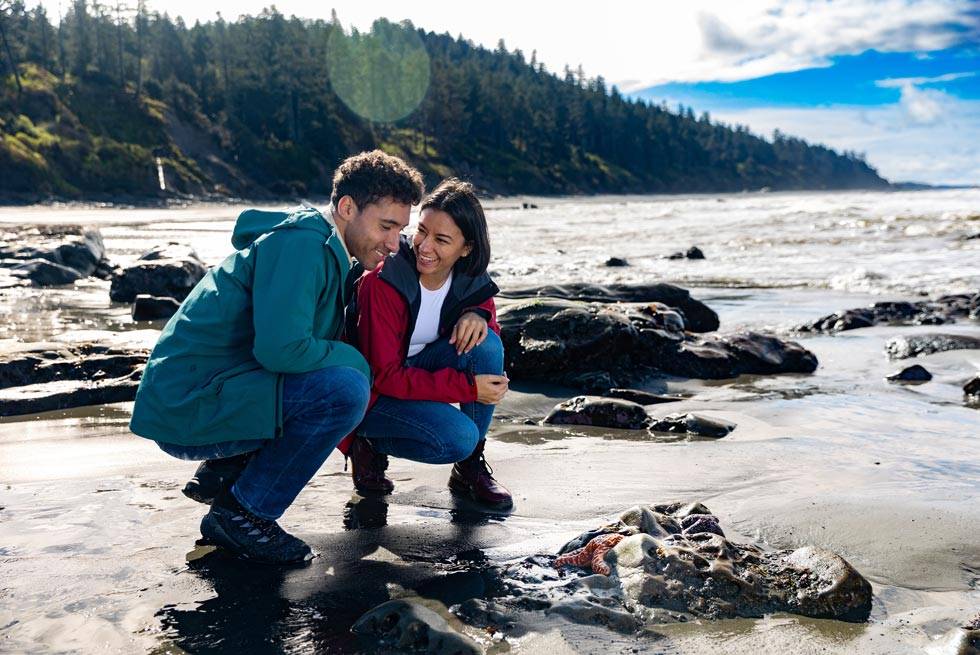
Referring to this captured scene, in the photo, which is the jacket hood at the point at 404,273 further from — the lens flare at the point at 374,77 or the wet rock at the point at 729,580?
the lens flare at the point at 374,77

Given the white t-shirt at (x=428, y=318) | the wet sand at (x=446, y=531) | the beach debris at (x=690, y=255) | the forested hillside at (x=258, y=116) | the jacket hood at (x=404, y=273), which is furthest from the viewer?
the forested hillside at (x=258, y=116)

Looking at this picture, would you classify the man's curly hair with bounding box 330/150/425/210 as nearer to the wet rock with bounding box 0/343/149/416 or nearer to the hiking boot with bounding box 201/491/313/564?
the hiking boot with bounding box 201/491/313/564

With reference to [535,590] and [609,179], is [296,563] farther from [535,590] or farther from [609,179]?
[609,179]

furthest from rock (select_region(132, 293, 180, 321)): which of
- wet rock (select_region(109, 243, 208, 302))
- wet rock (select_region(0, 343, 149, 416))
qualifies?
wet rock (select_region(0, 343, 149, 416))

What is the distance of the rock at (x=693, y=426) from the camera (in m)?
5.27

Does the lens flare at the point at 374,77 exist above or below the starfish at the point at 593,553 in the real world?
above

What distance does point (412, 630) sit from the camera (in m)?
2.53

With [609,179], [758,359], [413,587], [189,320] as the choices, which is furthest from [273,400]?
[609,179]

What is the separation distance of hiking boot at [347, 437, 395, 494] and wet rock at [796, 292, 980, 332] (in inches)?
281

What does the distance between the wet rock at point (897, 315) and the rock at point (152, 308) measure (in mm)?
6837

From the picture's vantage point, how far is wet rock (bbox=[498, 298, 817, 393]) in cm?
680

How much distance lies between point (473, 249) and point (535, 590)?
5.10 feet

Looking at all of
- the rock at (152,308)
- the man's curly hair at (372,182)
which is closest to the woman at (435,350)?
the man's curly hair at (372,182)

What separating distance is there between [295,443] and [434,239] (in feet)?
3.44
